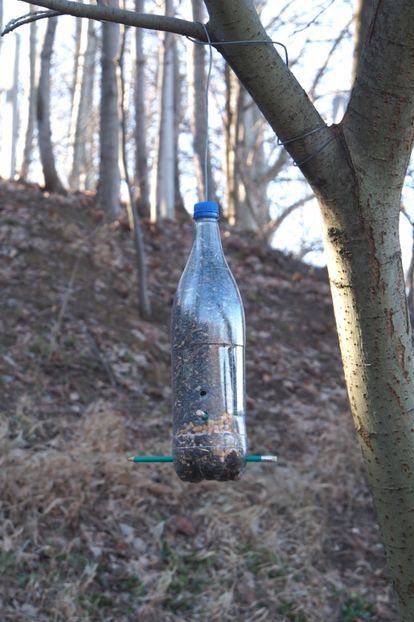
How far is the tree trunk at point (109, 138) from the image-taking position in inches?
491

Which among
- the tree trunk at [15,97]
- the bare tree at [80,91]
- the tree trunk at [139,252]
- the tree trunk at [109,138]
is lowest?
the tree trunk at [139,252]

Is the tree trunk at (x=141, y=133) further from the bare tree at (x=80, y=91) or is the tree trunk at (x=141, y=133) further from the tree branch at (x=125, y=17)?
the tree branch at (x=125, y=17)

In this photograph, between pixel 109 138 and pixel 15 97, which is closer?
pixel 109 138

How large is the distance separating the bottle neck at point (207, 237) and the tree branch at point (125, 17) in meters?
0.67

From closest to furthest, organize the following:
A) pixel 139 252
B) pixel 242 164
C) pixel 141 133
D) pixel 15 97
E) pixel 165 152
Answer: pixel 139 252 → pixel 141 133 → pixel 165 152 → pixel 242 164 → pixel 15 97

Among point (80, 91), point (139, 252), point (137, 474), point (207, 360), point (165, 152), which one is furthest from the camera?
point (80, 91)

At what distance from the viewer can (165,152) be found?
47.8 feet

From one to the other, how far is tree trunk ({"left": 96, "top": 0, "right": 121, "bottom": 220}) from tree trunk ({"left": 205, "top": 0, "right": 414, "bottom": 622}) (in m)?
9.41

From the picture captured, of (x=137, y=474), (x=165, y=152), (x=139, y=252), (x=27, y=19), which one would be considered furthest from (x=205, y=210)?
(x=165, y=152)

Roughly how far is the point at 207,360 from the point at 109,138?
9.93m

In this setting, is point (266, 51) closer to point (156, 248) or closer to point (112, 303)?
point (112, 303)

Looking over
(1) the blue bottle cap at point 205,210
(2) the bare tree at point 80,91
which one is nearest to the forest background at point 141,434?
(1) the blue bottle cap at point 205,210

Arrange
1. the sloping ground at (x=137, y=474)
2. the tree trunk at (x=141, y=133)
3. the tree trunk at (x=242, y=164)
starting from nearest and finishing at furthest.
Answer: the sloping ground at (x=137, y=474), the tree trunk at (x=141, y=133), the tree trunk at (x=242, y=164)

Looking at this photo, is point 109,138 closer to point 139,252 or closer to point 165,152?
point 165,152
